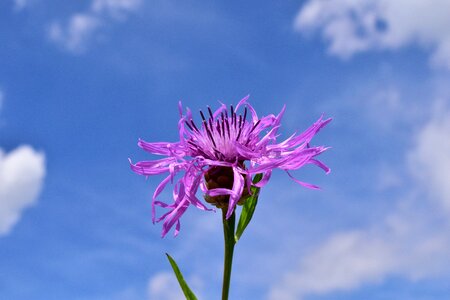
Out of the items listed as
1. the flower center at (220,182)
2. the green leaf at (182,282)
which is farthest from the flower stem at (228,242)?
the green leaf at (182,282)

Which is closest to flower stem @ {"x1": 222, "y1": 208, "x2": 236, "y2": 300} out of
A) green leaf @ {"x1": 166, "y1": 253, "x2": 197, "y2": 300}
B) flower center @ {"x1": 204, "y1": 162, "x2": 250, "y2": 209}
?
flower center @ {"x1": 204, "y1": 162, "x2": 250, "y2": 209}

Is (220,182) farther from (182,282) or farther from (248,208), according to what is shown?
(182,282)

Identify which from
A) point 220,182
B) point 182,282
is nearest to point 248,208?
point 220,182

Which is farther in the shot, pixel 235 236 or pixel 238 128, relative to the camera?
pixel 238 128

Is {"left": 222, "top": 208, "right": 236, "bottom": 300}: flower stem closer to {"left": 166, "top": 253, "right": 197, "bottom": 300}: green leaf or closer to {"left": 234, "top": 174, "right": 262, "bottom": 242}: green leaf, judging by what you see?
{"left": 234, "top": 174, "right": 262, "bottom": 242}: green leaf

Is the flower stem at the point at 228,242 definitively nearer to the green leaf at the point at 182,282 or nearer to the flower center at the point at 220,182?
the flower center at the point at 220,182

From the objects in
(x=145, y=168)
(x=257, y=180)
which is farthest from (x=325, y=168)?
(x=145, y=168)

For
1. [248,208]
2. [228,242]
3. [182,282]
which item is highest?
[248,208]

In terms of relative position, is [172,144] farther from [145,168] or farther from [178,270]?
[178,270]
